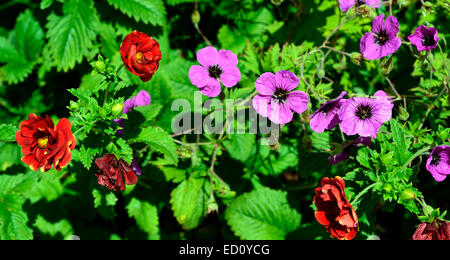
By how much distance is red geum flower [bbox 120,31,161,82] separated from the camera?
5.13ft

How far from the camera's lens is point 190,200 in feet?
7.11

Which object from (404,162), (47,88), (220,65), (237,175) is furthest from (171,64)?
(404,162)

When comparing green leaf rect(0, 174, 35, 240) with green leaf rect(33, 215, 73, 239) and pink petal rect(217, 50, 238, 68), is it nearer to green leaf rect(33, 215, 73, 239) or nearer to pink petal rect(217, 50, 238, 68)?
green leaf rect(33, 215, 73, 239)

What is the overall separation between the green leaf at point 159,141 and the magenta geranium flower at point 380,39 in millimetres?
989

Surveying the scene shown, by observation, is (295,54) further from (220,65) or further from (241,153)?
(241,153)

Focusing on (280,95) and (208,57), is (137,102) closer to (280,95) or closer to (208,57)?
(208,57)

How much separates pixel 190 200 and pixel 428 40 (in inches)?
56.0

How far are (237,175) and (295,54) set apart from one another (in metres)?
0.85

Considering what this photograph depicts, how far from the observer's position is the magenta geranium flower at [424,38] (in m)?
1.74

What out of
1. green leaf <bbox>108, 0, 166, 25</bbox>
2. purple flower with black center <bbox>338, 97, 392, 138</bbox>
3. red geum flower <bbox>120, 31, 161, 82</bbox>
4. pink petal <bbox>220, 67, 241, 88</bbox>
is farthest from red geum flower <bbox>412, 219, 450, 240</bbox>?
green leaf <bbox>108, 0, 166, 25</bbox>

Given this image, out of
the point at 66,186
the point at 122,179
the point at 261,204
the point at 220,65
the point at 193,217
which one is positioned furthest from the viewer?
the point at 66,186

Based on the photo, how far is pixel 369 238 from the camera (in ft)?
6.68

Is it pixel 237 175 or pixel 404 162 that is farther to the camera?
pixel 237 175

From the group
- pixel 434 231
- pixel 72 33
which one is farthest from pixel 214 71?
pixel 434 231
